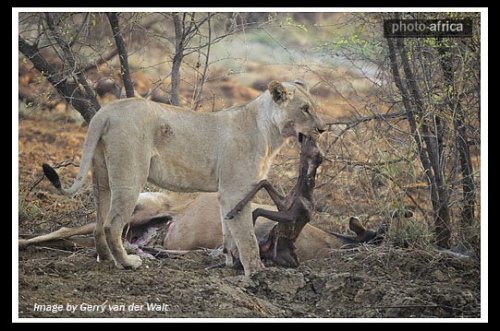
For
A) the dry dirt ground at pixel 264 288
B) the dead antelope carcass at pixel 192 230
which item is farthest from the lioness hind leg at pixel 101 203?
the dead antelope carcass at pixel 192 230

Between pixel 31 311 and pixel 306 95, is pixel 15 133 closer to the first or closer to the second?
pixel 31 311

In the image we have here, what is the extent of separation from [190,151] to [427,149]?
2.21 meters

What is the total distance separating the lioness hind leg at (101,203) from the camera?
7.20 m

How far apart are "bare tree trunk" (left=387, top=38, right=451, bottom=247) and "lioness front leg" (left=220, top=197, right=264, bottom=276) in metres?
1.69

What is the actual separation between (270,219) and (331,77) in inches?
102

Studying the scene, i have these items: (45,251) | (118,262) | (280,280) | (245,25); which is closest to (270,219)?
(280,280)

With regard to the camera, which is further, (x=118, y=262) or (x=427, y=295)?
(x=118, y=262)

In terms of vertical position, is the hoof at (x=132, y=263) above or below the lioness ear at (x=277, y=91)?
below

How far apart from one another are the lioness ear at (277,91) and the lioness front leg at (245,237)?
0.82 metres

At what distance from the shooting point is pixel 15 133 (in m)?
6.86

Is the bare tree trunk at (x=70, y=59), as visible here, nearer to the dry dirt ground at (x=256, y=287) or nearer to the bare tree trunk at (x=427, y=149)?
the dry dirt ground at (x=256, y=287)

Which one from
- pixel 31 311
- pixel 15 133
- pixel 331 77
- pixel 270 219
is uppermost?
pixel 331 77

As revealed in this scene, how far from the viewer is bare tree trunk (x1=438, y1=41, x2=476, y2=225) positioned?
8.05 meters

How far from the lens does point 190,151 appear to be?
24.1 ft
